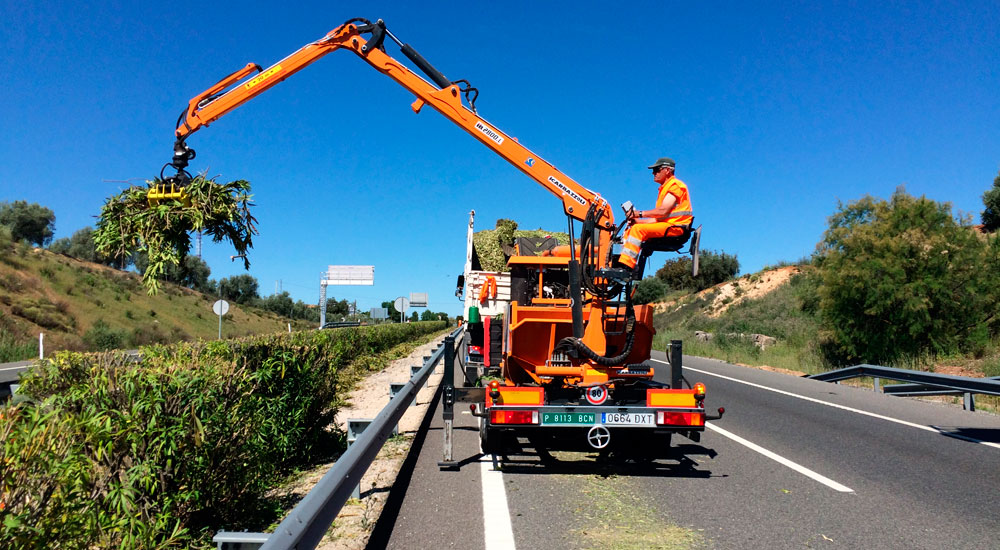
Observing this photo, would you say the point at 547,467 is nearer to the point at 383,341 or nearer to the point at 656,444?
the point at 656,444

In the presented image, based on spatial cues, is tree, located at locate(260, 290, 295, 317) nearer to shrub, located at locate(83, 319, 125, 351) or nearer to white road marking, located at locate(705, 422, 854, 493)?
shrub, located at locate(83, 319, 125, 351)

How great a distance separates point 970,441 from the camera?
8.45m

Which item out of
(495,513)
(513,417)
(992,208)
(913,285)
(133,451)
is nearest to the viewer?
(133,451)

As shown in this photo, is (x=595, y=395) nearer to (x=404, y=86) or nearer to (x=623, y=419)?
(x=623, y=419)

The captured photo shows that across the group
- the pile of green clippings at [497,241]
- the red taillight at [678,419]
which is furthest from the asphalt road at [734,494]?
the pile of green clippings at [497,241]

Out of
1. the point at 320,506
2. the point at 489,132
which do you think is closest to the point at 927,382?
the point at 489,132

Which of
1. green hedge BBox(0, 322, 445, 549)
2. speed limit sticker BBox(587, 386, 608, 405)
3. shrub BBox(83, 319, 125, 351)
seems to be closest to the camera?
green hedge BBox(0, 322, 445, 549)

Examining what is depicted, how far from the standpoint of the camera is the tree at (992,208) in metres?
46.5

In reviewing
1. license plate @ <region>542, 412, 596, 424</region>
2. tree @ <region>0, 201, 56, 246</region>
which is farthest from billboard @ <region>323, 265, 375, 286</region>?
license plate @ <region>542, 412, 596, 424</region>

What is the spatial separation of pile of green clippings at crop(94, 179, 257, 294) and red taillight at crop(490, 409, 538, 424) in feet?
10.7

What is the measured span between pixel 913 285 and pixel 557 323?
51.8 feet

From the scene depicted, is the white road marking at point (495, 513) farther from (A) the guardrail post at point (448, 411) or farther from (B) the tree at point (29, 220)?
(B) the tree at point (29, 220)

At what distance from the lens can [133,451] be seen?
3750mm

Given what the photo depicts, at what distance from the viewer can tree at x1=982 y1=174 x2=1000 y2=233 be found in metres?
46.5
